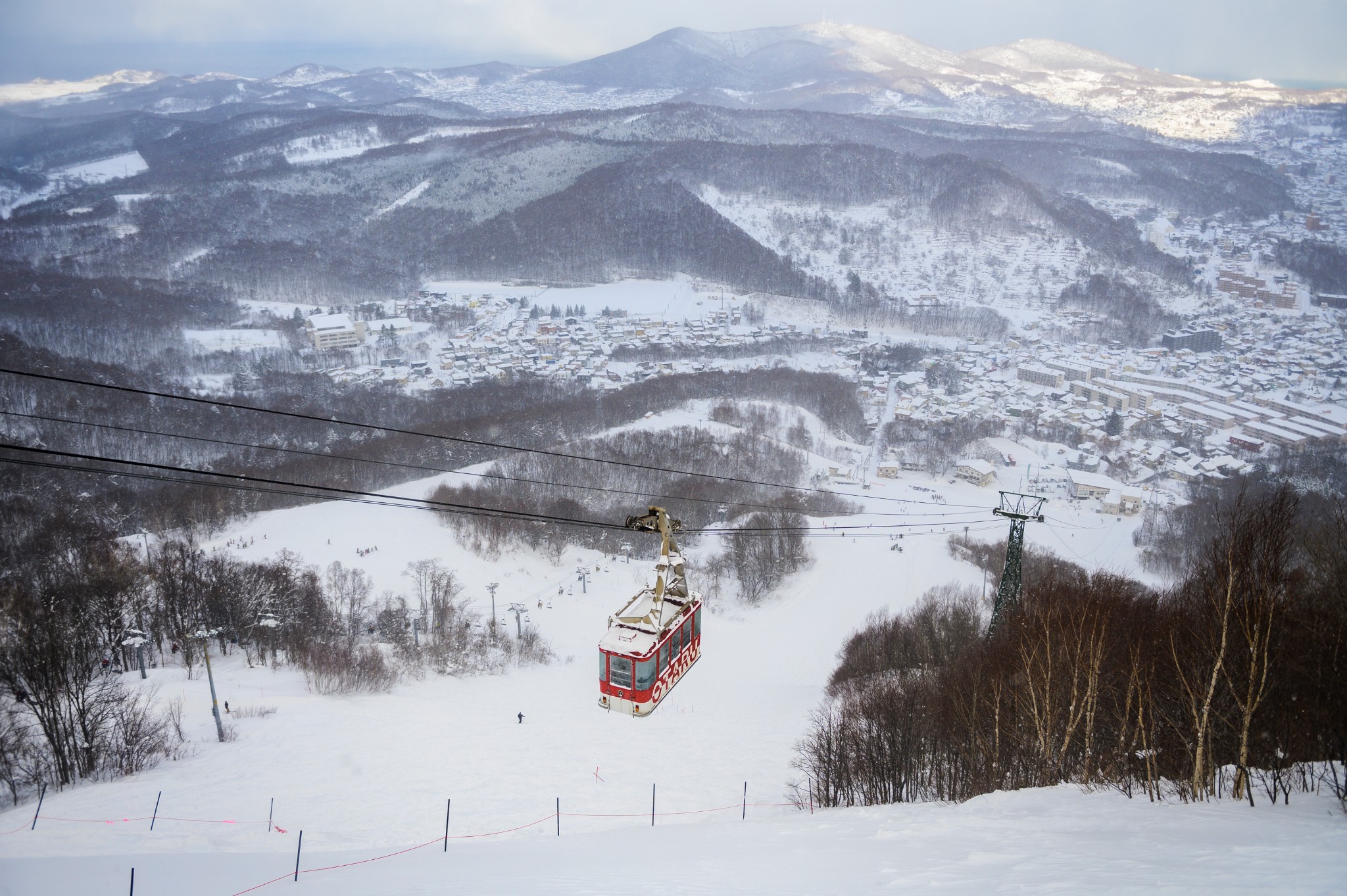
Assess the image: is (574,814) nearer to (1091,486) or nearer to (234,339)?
(1091,486)

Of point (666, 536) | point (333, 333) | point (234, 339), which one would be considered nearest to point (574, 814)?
point (666, 536)

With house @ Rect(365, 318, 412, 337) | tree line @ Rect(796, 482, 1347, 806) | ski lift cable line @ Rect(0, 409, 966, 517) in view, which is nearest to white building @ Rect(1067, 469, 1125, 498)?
ski lift cable line @ Rect(0, 409, 966, 517)

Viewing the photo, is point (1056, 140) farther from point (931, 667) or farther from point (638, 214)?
point (931, 667)

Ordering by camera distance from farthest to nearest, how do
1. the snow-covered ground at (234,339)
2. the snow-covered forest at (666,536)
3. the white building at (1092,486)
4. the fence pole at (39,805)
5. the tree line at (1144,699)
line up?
the snow-covered ground at (234,339) < the white building at (1092,486) < the fence pole at (39,805) < the snow-covered forest at (666,536) < the tree line at (1144,699)

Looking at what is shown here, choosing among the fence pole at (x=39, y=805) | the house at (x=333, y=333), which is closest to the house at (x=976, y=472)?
the fence pole at (x=39, y=805)

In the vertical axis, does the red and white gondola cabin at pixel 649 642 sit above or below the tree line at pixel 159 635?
above

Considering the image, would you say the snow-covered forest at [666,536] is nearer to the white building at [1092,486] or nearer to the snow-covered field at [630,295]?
the white building at [1092,486]

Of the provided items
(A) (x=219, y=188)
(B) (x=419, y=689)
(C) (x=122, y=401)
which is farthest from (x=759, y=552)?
(A) (x=219, y=188)
